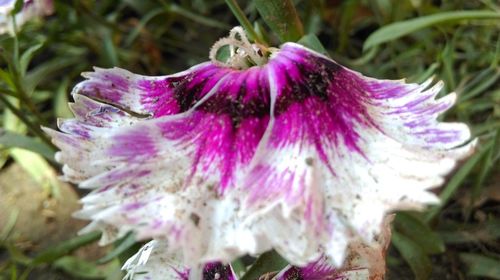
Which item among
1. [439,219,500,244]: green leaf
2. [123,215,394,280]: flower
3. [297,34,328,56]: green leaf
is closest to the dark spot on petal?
[123,215,394,280]: flower

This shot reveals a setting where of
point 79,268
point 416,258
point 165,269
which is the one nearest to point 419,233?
point 416,258

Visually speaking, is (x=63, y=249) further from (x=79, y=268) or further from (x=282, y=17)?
(x=282, y=17)

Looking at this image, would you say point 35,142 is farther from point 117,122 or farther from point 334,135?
point 334,135

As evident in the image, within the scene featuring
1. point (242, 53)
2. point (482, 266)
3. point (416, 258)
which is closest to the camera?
point (242, 53)

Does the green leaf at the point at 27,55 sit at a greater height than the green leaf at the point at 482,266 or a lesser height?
greater

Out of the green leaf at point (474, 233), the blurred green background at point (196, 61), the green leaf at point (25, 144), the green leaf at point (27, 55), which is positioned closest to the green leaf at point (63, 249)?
the blurred green background at point (196, 61)

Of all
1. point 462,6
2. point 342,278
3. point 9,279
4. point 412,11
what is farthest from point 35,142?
point 462,6

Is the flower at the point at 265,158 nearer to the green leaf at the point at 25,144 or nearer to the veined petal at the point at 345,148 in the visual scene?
the veined petal at the point at 345,148
